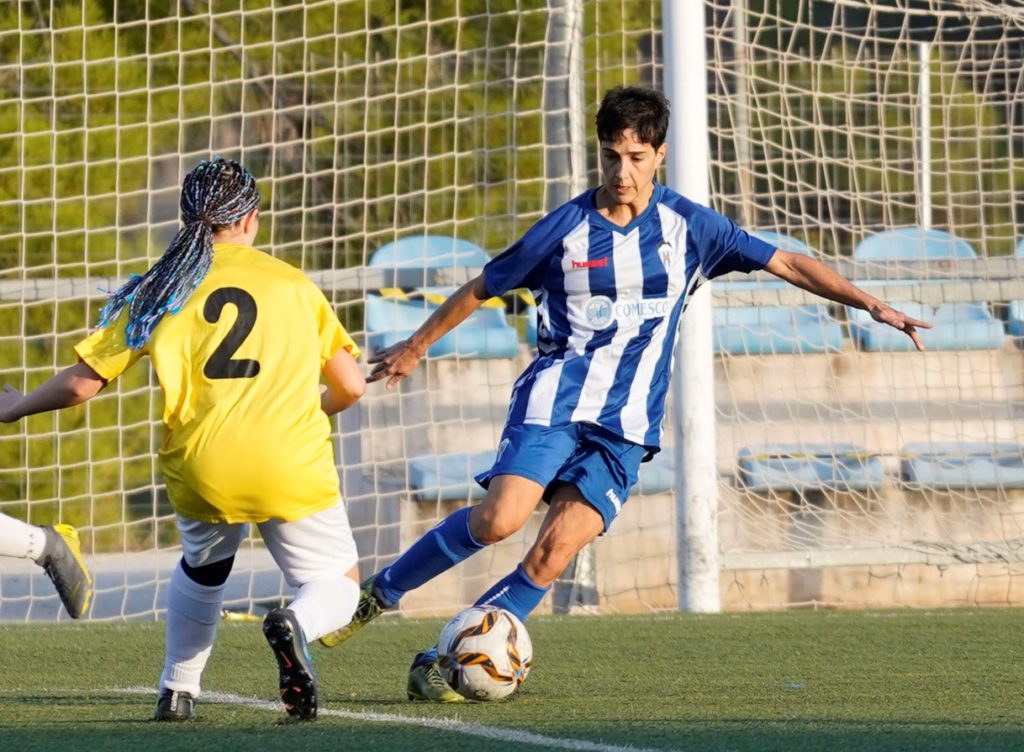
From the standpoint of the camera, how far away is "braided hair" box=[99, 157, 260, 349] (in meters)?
4.06

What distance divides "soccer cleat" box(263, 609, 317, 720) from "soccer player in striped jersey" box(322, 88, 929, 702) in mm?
935

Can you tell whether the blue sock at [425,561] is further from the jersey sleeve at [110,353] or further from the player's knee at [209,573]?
the jersey sleeve at [110,353]

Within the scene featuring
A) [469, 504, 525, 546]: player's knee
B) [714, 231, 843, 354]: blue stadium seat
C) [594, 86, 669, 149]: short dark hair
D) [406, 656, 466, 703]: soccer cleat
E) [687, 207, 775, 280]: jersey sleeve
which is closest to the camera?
[406, 656, 466, 703]: soccer cleat

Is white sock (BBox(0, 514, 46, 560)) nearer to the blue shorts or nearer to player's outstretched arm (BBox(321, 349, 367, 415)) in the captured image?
player's outstretched arm (BBox(321, 349, 367, 415))

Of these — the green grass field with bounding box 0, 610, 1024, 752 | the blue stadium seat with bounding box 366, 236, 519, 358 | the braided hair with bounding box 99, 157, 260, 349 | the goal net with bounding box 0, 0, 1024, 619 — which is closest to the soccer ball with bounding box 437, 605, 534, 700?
the green grass field with bounding box 0, 610, 1024, 752

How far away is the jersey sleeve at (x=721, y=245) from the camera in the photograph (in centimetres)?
516

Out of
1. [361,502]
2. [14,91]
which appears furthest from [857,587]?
[14,91]

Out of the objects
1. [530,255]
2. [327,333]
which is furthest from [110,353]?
[530,255]

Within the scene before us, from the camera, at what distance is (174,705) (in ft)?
13.8

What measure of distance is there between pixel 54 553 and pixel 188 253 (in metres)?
1.04

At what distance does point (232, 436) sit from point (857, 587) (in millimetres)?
5255

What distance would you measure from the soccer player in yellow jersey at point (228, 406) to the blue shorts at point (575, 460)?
0.78m

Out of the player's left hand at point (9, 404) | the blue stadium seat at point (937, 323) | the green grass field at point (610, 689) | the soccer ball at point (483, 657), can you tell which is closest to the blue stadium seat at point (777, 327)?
the blue stadium seat at point (937, 323)

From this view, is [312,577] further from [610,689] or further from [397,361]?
[610,689]
